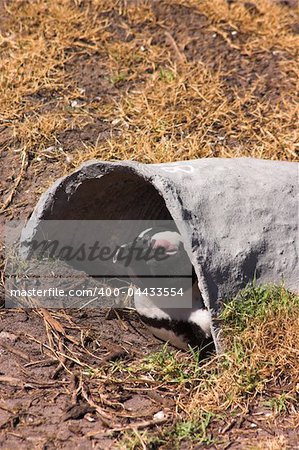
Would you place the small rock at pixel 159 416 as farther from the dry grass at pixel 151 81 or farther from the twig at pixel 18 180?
the dry grass at pixel 151 81

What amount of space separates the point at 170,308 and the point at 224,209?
25.1 inches

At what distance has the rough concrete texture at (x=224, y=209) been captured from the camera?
11.5 ft

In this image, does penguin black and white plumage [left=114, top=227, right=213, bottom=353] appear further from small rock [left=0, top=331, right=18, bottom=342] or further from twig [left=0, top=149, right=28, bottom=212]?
twig [left=0, top=149, right=28, bottom=212]

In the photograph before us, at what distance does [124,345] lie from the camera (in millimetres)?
3855

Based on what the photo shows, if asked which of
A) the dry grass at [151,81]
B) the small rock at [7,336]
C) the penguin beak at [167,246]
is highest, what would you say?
the dry grass at [151,81]

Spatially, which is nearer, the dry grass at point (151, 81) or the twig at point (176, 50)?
the dry grass at point (151, 81)

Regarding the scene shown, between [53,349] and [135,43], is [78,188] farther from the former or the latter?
[135,43]

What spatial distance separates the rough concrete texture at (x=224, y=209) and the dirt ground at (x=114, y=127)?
0.52 metres

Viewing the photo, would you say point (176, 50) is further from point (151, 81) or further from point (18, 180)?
point (18, 180)

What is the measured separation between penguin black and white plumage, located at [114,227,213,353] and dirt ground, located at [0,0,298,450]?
10 cm

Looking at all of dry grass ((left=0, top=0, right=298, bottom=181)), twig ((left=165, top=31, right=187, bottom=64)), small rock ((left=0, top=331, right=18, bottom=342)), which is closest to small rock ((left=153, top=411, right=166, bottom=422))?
small rock ((left=0, top=331, right=18, bottom=342))

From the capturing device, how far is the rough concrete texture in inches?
137

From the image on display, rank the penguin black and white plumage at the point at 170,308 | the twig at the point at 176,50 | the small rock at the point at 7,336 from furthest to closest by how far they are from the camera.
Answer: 1. the twig at the point at 176,50
2. the penguin black and white plumage at the point at 170,308
3. the small rock at the point at 7,336

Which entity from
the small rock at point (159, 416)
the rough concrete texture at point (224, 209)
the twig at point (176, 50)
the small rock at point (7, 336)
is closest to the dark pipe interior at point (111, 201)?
the rough concrete texture at point (224, 209)
